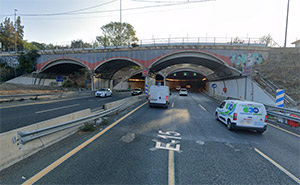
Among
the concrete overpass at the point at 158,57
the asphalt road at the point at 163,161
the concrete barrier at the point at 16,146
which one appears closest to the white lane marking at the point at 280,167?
the asphalt road at the point at 163,161

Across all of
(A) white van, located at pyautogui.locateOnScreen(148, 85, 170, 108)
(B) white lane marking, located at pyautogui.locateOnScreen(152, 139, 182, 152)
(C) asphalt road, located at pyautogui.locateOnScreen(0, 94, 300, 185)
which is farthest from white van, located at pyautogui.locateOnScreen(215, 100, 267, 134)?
(A) white van, located at pyautogui.locateOnScreen(148, 85, 170, 108)

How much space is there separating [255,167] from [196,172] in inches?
75.1

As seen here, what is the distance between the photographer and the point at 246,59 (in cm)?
2245

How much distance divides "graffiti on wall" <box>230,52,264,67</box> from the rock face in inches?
38.4

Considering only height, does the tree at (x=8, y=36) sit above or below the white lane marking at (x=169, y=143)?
above

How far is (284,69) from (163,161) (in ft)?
77.1

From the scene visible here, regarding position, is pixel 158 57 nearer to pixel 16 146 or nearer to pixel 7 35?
pixel 16 146

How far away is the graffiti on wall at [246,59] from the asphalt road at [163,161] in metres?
19.6

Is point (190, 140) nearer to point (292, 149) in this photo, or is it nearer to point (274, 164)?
point (274, 164)

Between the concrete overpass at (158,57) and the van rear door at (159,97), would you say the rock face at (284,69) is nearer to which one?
the concrete overpass at (158,57)

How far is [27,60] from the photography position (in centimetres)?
3312

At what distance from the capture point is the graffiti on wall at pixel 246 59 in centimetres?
2200

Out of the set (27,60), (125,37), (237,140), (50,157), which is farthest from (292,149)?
(125,37)

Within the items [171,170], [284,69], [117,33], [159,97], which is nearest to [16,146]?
[171,170]
